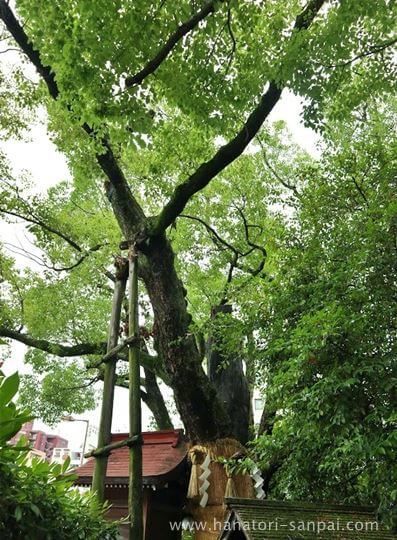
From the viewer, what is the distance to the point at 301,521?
4203 mm

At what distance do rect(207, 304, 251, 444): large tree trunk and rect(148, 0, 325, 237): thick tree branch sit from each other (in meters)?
2.44

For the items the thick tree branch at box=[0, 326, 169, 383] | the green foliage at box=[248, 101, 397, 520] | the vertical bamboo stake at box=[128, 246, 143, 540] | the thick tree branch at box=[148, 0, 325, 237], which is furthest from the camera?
the thick tree branch at box=[0, 326, 169, 383]

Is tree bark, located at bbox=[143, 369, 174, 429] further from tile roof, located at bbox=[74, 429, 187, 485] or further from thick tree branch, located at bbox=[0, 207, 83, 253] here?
thick tree branch, located at bbox=[0, 207, 83, 253]

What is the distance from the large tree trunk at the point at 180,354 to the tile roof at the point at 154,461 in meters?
0.57

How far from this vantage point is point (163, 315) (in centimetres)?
730

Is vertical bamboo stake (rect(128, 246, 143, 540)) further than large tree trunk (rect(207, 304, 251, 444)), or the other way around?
large tree trunk (rect(207, 304, 251, 444))

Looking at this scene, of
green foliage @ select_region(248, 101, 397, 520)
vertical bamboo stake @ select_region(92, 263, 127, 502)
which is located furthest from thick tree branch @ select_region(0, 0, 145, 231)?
vertical bamboo stake @ select_region(92, 263, 127, 502)

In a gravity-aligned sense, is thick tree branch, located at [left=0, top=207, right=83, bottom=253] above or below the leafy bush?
above

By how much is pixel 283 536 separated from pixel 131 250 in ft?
9.85

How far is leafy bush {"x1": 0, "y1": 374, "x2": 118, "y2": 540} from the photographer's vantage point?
1.81 m

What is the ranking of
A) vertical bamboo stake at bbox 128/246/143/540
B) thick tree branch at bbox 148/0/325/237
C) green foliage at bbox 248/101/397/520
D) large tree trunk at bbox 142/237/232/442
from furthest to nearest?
large tree trunk at bbox 142/237/232/442 → thick tree branch at bbox 148/0/325/237 → green foliage at bbox 248/101/397/520 → vertical bamboo stake at bbox 128/246/143/540

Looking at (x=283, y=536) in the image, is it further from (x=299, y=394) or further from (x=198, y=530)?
(x=198, y=530)

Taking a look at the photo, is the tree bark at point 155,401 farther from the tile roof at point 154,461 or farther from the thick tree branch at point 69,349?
the tile roof at point 154,461

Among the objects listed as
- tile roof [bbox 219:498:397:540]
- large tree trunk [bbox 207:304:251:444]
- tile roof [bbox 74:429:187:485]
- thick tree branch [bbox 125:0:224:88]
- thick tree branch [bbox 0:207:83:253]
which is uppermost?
thick tree branch [bbox 0:207:83:253]
